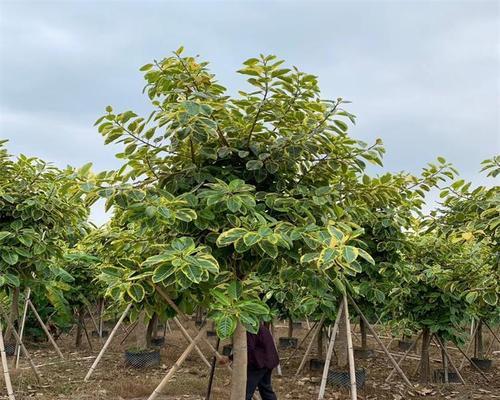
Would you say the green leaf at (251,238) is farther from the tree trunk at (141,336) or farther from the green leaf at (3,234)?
the tree trunk at (141,336)

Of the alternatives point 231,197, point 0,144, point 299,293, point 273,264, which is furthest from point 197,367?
point 231,197

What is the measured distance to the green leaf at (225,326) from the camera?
295 cm

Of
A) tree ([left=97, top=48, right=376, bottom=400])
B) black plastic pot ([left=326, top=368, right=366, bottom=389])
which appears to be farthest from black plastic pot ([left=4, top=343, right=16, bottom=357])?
tree ([left=97, top=48, right=376, bottom=400])

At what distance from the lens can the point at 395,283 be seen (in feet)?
23.4

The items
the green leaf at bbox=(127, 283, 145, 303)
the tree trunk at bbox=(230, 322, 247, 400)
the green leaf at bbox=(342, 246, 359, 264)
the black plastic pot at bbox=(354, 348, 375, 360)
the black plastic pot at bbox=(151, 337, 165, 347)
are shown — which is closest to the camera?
the green leaf at bbox=(342, 246, 359, 264)

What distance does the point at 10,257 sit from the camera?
5.38 meters

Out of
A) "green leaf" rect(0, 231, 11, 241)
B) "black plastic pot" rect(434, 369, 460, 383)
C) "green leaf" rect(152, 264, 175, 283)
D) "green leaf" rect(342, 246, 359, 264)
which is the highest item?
"green leaf" rect(0, 231, 11, 241)

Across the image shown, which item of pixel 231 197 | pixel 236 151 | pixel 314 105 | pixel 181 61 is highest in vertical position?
pixel 181 61

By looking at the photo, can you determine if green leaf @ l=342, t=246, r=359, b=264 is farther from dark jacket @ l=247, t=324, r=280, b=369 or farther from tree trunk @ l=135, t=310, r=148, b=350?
tree trunk @ l=135, t=310, r=148, b=350

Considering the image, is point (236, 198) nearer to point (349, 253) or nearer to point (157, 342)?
point (349, 253)

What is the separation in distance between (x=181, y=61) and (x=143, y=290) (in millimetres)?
1558

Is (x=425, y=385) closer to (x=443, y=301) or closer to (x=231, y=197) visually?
(x=443, y=301)

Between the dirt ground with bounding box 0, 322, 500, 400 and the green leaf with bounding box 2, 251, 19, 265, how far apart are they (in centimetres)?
194

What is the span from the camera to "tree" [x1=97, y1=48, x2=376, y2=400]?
3086 millimetres
